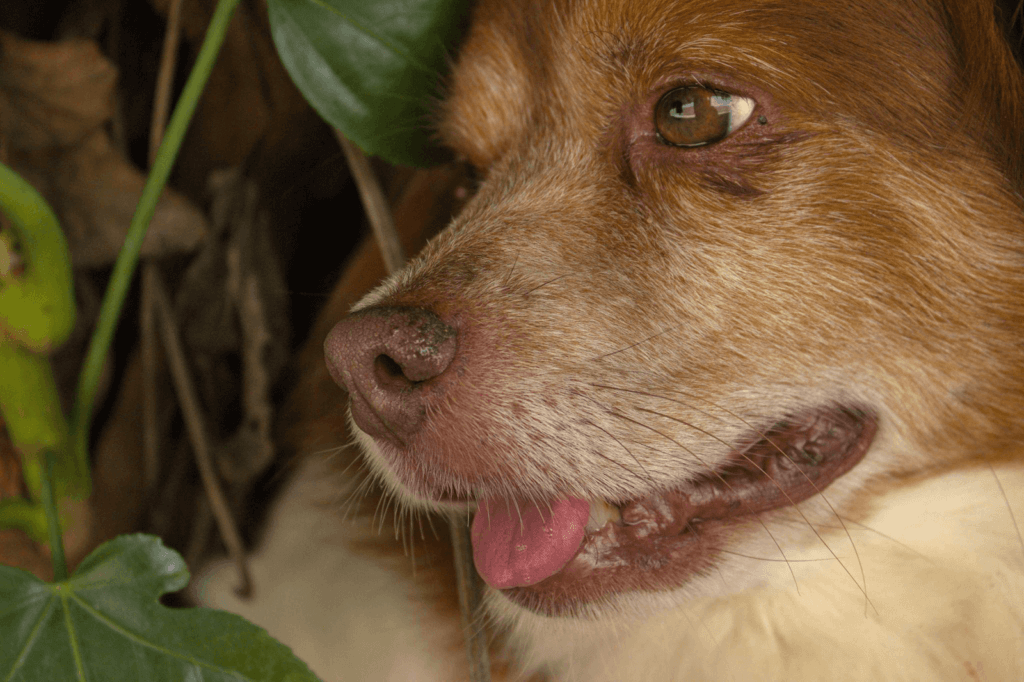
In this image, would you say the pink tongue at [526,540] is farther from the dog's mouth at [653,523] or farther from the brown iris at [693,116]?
the brown iris at [693,116]

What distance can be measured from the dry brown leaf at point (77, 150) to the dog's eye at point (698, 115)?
3.67ft

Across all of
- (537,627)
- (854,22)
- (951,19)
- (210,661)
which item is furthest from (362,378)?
(951,19)

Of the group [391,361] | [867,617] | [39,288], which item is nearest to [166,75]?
[39,288]

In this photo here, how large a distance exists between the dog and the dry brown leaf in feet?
2.47

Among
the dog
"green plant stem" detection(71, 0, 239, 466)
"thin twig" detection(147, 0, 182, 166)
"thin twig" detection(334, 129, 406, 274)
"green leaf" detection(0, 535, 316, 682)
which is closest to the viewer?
"green leaf" detection(0, 535, 316, 682)

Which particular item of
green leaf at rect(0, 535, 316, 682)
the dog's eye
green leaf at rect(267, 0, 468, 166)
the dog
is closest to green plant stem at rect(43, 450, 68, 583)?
green leaf at rect(0, 535, 316, 682)

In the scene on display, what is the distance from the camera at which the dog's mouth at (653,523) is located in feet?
5.11

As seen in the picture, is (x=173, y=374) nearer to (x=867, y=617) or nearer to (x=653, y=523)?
(x=653, y=523)

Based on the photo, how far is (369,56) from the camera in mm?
1637

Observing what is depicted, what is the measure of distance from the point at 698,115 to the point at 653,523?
0.67 metres

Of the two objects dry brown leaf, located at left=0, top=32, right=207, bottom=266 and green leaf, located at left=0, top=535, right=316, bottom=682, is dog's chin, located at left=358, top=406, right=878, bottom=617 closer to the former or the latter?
green leaf, located at left=0, top=535, right=316, bottom=682

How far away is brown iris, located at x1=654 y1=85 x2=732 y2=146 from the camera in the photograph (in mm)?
1458

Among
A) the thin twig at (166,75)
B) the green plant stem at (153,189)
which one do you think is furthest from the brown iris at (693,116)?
the thin twig at (166,75)

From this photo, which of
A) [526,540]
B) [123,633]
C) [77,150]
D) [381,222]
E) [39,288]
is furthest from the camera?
[77,150]
